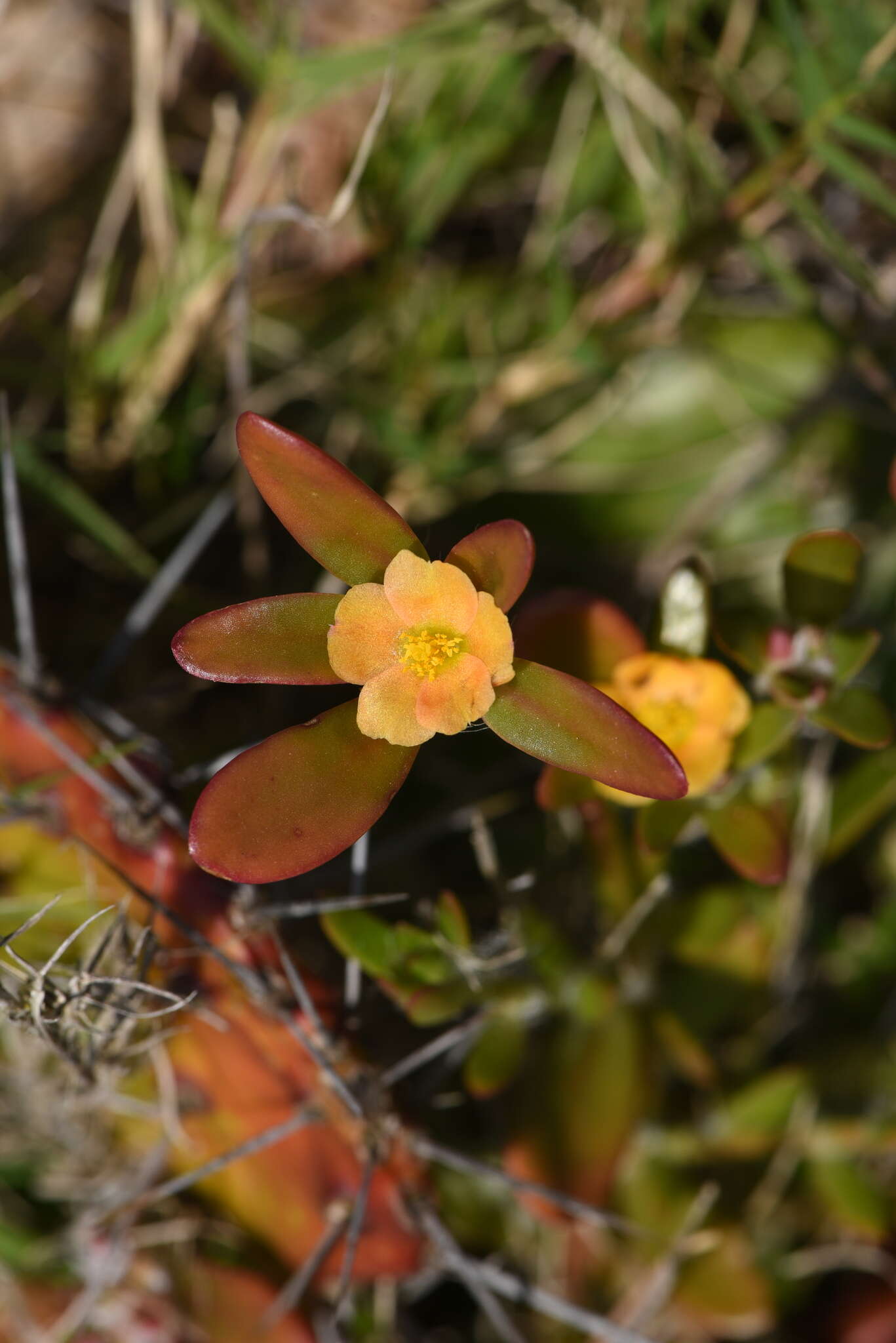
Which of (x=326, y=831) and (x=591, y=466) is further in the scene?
(x=591, y=466)

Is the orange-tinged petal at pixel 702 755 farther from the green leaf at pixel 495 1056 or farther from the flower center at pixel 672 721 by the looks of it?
the green leaf at pixel 495 1056

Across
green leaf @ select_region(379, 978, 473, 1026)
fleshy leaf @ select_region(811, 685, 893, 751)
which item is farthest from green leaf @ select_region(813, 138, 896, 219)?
green leaf @ select_region(379, 978, 473, 1026)

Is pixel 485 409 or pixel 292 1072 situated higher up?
pixel 485 409

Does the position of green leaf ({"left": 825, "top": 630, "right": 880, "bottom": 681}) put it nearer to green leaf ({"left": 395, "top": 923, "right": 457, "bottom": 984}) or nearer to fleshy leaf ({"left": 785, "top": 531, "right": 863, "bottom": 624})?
fleshy leaf ({"left": 785, "top": 531, "right": 863, "bottom": 624})

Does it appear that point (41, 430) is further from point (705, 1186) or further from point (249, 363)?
point (705, 1186)

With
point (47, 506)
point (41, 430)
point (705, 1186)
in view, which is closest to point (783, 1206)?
point (705, 1186)

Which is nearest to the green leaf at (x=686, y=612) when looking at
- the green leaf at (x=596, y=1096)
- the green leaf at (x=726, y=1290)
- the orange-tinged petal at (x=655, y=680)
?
the orange-tinged petal at (x=655, y=680)
